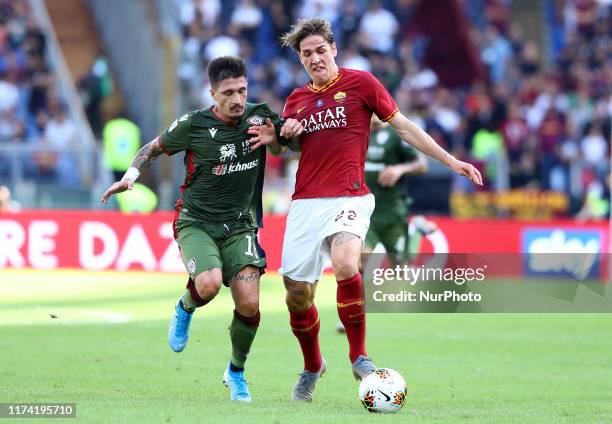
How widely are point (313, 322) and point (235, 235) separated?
81 centimetres

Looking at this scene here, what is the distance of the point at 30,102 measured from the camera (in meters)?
24.8

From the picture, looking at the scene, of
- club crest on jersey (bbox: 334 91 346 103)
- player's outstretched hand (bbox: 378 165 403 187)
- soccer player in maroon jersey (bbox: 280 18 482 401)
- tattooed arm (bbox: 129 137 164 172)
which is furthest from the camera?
player's outstretched hand (bbox: 378 165 403 187)

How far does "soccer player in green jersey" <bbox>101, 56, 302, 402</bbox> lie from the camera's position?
30.3 ft

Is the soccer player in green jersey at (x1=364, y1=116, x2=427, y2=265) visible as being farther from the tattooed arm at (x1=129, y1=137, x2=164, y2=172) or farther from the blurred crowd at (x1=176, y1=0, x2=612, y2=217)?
the blurred crowd at (x1=176, y1=0, x2=612, y2=217)

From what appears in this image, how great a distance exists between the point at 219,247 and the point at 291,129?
3.24 ft

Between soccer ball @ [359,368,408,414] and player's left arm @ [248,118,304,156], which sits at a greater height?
player's left arm @ [248,118,304,156]

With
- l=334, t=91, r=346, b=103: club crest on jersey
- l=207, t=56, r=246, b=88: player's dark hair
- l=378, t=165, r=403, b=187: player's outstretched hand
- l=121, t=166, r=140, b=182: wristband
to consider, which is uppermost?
l=207, t=56, r=246, b=88: player's dark hair

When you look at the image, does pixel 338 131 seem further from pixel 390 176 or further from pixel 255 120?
pixel 390 176

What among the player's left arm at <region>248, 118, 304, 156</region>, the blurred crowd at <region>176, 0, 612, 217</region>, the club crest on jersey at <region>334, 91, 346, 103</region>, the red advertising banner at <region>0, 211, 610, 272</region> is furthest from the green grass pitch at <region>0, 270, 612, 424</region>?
the blurred crowd at <region>176, 0, 612, 217</region>

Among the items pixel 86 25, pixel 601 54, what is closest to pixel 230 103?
pixel 86 25

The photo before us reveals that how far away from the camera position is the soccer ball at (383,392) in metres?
8.40

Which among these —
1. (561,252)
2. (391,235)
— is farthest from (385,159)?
(561,252)

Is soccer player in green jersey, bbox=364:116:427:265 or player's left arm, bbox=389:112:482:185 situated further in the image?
soccer player in green jersey, bbox=364:116:427:265

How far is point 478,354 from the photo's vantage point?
1265 cm
